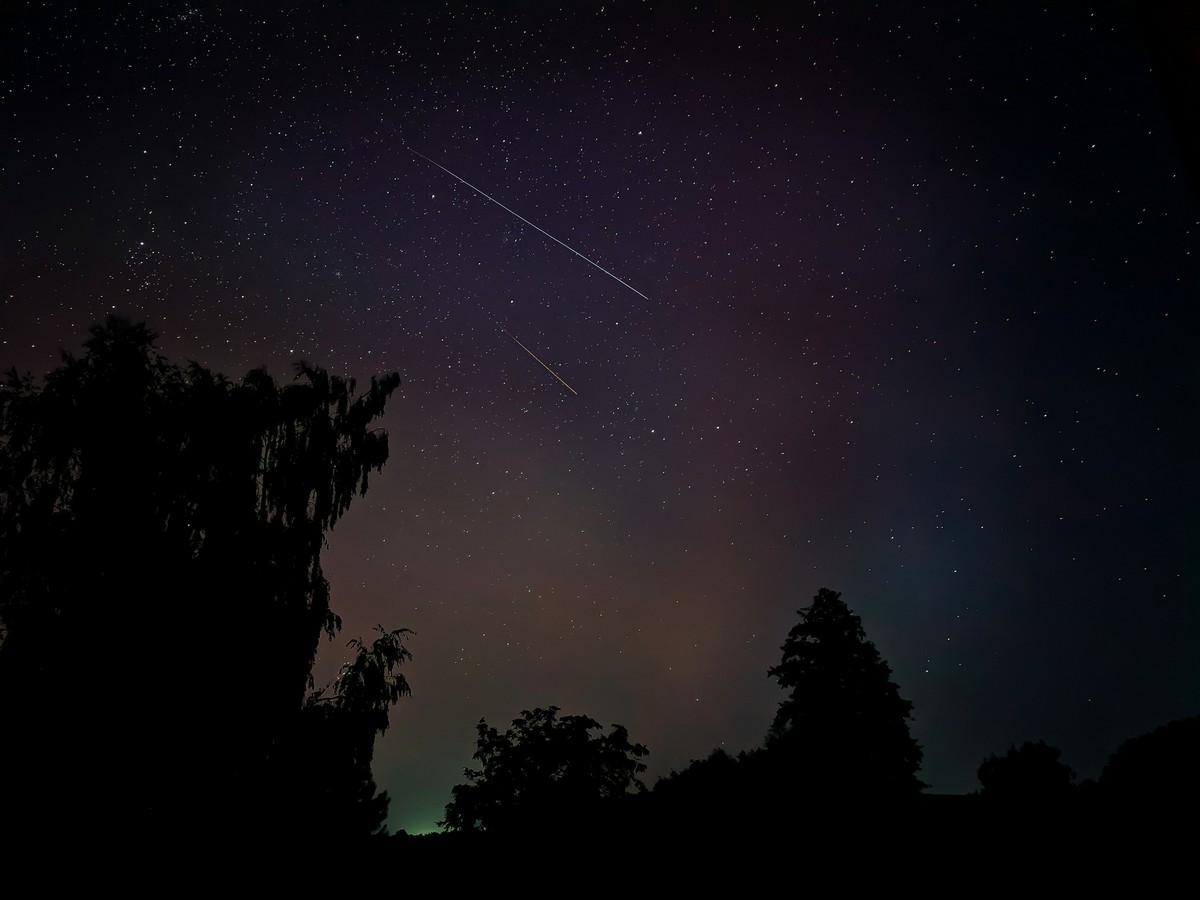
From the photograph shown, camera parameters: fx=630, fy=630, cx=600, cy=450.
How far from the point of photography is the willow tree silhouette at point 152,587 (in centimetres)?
984

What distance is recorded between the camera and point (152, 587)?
1099 centimetres

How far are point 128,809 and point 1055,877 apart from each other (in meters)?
12.2

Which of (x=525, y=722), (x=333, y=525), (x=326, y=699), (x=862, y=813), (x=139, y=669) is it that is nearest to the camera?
(x=862, y=813)

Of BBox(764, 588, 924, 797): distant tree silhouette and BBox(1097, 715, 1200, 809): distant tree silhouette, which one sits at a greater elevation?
BBox(764, 588, 924, 797): distant tree silhouette

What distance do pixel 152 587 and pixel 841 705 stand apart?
87.9ft

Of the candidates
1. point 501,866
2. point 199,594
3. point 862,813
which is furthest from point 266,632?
point 862,813

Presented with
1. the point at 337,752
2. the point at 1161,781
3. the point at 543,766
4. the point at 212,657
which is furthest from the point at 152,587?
the point at 543,766

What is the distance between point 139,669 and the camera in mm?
10391

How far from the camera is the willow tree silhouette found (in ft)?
32.3

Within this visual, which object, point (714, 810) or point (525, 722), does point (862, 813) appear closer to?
point (714, 810)

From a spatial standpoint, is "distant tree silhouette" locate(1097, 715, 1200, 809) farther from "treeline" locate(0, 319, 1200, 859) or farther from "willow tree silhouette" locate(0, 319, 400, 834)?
"willow tree silhouette" locate(0, 319, 400, 834)

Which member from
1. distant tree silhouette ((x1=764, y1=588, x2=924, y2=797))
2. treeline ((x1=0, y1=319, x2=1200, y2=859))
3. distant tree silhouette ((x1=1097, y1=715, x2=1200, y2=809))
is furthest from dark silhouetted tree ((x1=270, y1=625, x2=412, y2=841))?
distant tree silhouette ((x1=764, y1=588, x2=924, y2=797))

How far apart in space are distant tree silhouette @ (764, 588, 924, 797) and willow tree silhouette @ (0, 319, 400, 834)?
19970 millimetres

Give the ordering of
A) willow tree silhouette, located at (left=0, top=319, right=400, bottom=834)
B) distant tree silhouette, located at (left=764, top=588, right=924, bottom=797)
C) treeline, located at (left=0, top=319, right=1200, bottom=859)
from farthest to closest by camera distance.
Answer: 1. distant tree silhouette, located at (left=764, top=588, right=924, bottom=797)
2. willow tree silhouette, located at (left=0, top=319, right=400, bottom=834)
3. treeline, located at (left=0, top=319, right=1200, bottom=859)
